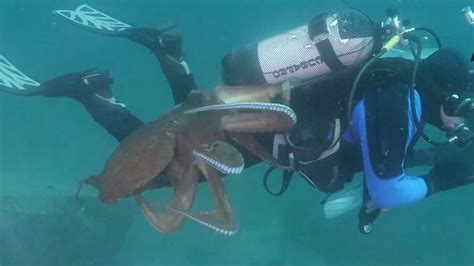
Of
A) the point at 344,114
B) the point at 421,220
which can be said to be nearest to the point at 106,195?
the point at 344,114

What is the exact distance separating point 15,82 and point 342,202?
13.7 feet

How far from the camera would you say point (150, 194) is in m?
13.8

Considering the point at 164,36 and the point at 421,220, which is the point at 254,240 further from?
the point at 164,36

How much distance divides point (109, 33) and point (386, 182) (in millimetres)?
3989

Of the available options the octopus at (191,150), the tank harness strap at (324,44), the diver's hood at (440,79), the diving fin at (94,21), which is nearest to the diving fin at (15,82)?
the diving fin at (94,21)

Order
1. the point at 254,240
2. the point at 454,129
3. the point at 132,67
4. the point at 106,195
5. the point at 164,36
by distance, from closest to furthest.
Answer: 1. the point at 106,195
2. the point at 454,129
3. the point at 164,36
4. the point at 254,240
5. the point at 132,67

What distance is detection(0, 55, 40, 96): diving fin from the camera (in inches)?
228

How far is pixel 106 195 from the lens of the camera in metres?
3.36

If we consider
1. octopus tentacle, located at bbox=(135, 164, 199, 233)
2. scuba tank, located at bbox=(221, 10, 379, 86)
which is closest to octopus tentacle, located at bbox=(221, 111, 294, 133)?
octopus tentacle, located at bbox=(135, 164, 199, 233)

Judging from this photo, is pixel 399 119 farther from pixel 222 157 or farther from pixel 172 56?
pixel 172 56

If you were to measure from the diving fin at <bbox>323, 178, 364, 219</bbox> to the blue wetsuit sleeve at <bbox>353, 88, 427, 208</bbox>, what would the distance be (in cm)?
134

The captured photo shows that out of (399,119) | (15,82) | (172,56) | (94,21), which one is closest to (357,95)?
(399,119)

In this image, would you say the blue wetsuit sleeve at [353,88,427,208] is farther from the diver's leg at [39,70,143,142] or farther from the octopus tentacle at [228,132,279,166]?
the diver's leg at [39,70,143,142]

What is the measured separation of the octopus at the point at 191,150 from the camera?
10.6ft
